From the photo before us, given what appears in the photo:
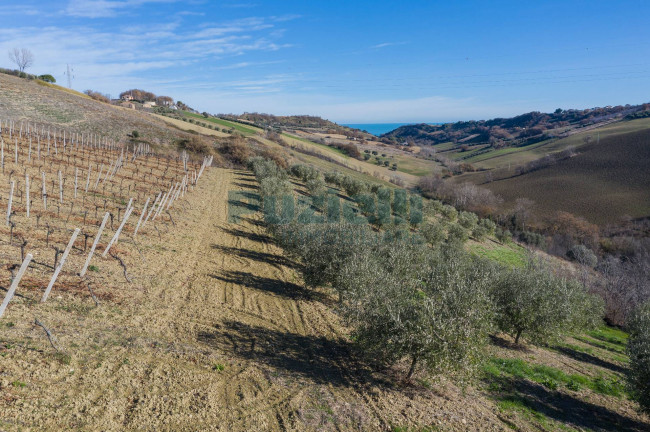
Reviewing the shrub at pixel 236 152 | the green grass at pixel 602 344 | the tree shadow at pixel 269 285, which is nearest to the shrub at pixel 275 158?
the shrub at pixel 236 152

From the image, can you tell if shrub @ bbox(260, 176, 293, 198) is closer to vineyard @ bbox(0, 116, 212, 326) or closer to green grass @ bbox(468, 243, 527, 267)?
vineyard @ bbox(0, 116, 212, 326)

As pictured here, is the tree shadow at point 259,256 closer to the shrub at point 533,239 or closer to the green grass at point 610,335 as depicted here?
the green grass at point 610,335

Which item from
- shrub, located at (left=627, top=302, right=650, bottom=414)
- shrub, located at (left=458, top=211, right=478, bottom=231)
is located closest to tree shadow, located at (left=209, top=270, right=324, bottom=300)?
shrub, located at (left=627, top=302, right=650, bottom=414)

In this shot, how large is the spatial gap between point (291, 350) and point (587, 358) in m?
18.5

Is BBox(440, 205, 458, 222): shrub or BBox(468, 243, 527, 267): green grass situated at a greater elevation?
BBox(440, 205, 458, 222): shrub

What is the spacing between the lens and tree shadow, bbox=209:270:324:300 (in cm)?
1939

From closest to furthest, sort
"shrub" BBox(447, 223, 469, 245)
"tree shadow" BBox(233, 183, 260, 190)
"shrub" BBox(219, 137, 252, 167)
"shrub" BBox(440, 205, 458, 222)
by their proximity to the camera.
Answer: "shrub" BBox(447, 223, 469, 245) → "tree shadow" BBox(233, 183, 260, 190) → "shrub" BBox(440, 205, 458, 222) → "shrub" BBox(219, 137, 252, 167)

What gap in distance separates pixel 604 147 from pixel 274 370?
11896cm

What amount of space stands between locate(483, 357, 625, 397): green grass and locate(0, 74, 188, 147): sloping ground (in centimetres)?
6095

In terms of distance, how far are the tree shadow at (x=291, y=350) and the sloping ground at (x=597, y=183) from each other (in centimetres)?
7480

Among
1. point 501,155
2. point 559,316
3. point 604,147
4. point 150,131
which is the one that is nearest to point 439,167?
point 501,155

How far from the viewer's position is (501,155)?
140 meters

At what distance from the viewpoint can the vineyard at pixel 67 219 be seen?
12.9m

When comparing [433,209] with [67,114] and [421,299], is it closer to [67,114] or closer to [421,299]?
[421,299]
